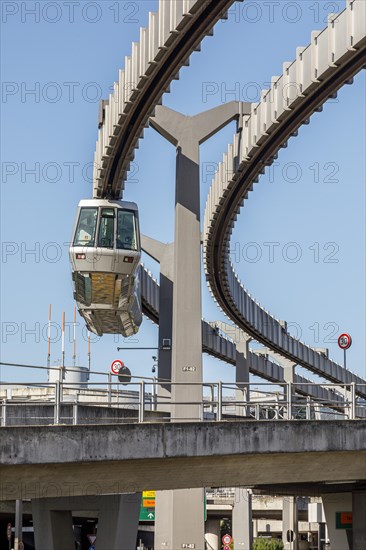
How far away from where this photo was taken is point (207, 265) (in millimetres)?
51312

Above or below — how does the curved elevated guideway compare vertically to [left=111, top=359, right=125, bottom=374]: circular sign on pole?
above

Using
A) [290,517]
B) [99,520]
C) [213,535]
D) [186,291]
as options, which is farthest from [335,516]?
[213,535]

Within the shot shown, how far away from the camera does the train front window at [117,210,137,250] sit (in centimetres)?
3853

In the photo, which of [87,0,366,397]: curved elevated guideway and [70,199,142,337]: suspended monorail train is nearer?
[87,0,366,397]: curved elevated guideway

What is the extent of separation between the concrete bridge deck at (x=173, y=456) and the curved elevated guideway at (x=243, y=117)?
10318 mm

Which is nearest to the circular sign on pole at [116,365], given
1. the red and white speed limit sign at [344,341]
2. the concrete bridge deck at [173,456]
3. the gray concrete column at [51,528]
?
the red and white speed limit sign at [344,341]

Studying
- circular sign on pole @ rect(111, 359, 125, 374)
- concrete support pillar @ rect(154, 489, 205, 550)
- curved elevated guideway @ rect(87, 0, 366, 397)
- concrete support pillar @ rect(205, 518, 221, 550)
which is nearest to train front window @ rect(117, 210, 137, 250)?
curved elevated guideway @ rect(87, 0, 366, 397)

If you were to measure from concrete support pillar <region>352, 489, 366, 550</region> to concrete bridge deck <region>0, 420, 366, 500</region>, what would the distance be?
8609 mm

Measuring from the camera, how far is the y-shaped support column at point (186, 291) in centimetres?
3362

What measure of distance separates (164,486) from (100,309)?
61.7 feet

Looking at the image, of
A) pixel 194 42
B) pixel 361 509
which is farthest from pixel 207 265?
pixel 194 42

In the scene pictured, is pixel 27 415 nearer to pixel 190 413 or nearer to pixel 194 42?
pixel 190 413

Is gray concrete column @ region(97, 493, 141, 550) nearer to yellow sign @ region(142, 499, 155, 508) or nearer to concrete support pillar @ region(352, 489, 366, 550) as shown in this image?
concrete support pillar @ region(352, 489, 366, 550)

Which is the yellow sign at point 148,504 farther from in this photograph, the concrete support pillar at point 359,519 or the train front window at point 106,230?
the train front window at point 106,230
